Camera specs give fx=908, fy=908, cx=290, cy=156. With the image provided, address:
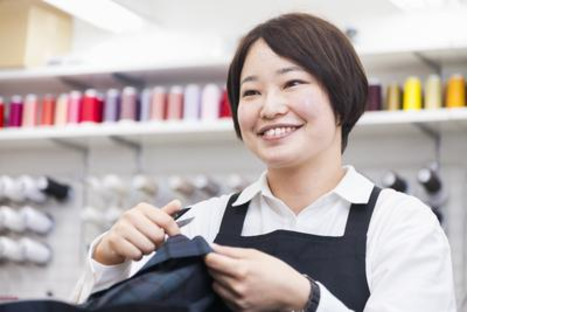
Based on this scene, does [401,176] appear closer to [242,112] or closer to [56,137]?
[56,137]

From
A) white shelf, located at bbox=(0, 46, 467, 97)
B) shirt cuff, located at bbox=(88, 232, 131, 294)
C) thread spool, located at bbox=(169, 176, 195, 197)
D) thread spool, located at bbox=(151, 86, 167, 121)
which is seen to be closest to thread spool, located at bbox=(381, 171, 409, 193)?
white shelf, located at bbox=(0, 46, 467, 97)

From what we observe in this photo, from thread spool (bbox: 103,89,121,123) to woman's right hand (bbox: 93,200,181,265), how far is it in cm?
261

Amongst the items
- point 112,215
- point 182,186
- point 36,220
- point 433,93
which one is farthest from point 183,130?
point 433,93

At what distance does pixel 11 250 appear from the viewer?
3871 millimetres

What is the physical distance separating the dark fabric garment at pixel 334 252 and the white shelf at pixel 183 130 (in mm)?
1950

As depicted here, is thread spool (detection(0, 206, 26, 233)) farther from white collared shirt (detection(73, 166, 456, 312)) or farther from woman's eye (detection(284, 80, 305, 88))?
woman's eye (detection(284, 80, 305, 88))

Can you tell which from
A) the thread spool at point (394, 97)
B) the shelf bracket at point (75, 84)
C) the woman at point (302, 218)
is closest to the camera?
the woman at point (302, 218)

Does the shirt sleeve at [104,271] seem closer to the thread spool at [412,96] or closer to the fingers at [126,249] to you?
the fingers at [126,249]

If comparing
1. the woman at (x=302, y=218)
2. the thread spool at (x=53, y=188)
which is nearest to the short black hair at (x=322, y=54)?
the woman at (x=302, y=218)

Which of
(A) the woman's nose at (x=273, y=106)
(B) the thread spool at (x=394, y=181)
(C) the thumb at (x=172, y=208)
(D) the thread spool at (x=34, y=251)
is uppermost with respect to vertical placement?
(A) the woman's nose at (x=273, y=106)

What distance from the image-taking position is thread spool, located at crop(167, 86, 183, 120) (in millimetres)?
3596

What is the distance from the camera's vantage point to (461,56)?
10.9 ft

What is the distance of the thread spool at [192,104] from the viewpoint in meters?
3.57
